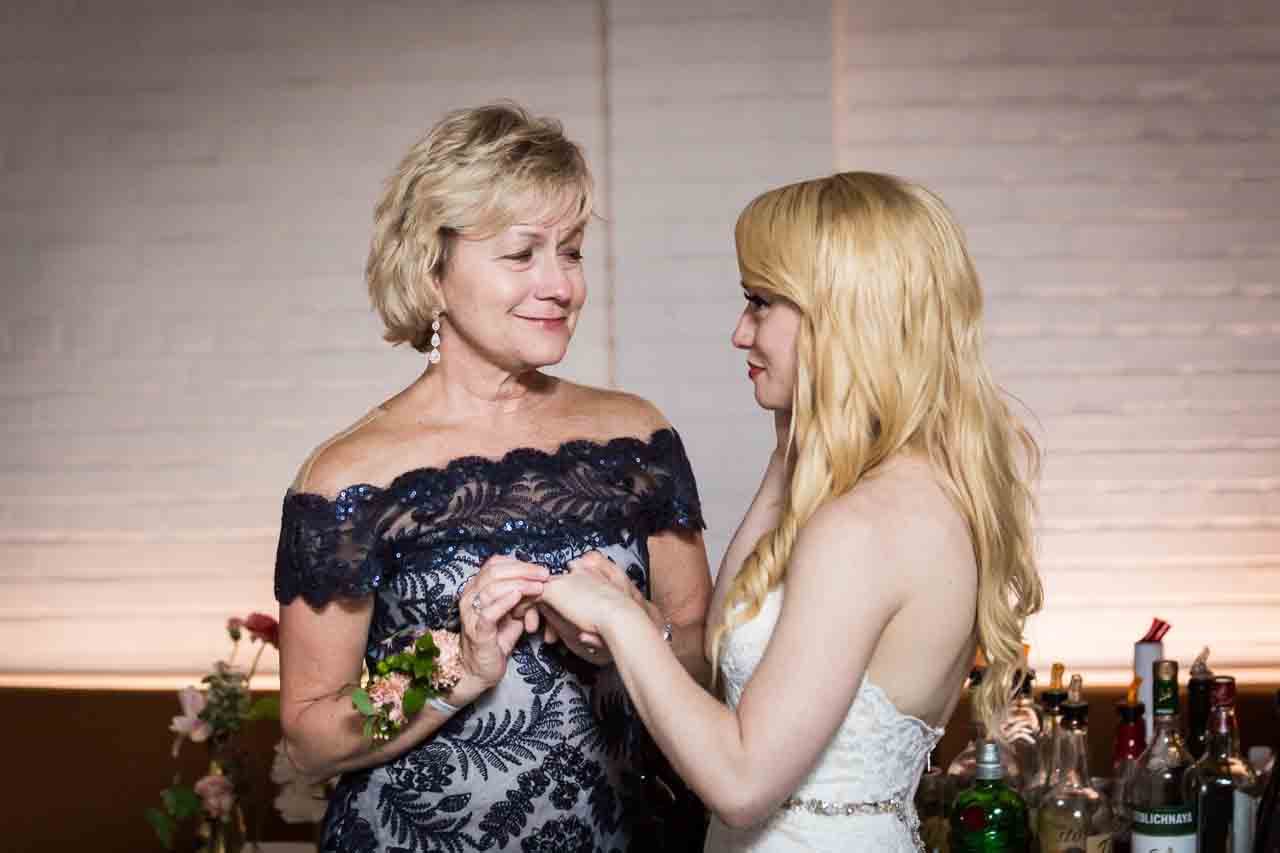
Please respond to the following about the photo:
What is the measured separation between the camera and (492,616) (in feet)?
6.56

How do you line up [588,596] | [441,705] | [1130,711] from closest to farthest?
[588,596] → [441,705] → [1130,711]

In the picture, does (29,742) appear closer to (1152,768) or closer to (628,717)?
(628,717)

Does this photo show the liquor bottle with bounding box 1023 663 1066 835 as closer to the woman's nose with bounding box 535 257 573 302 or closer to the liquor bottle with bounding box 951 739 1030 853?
the liquor bottle with bounding box 951 739 1030 853

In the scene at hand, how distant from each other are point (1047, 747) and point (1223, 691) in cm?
30

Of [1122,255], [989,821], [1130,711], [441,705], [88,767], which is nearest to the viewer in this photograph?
[441,705]

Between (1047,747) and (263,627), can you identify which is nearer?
(1047,747)

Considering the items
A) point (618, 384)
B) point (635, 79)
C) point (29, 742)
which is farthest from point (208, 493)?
point (635, 79)

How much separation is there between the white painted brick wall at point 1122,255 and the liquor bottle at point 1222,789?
1.56 meters

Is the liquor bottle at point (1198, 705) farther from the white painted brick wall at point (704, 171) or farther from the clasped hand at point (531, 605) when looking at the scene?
the white painted brick wall at point (704, 171)

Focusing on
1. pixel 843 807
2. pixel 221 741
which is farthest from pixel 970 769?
pixel 221 741

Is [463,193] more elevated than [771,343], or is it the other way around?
[463,193]

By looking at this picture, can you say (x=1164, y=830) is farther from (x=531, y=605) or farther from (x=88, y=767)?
(x=88, y=767)

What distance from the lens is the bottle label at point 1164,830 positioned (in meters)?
2.35

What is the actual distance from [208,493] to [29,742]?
0.78 m
